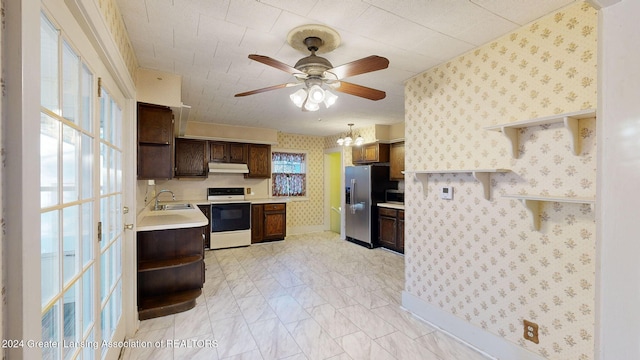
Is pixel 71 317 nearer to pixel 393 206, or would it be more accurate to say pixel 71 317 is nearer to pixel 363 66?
pixel 363 66

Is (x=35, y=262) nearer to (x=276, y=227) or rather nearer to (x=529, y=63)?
(x=529, y=63)

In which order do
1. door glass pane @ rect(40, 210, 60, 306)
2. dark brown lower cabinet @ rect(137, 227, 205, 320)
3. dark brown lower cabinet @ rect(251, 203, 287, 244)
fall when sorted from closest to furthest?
door glass pane @ rect(40, 210, 60, 306)
dark brown lower cabinet @ rect(137, 227, 205, 320)
dark brown lower cabinet @ rect(251, 203, 287, 244)

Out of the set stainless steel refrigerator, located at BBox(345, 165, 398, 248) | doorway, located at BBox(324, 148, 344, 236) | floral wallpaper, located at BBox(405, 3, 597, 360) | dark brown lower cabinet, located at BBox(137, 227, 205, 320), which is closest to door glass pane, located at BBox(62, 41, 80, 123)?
dark brown lower cabinet, located at BBox(137, 227, 205, 320)

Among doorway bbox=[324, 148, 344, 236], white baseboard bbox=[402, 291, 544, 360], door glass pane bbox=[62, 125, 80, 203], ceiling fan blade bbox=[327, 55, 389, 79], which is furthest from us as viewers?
doorway bbox=[324, 148, 344, 236]

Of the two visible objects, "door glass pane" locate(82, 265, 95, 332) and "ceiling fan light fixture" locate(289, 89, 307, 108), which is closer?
"door glass pane" locate(82, 265, 95, 332)

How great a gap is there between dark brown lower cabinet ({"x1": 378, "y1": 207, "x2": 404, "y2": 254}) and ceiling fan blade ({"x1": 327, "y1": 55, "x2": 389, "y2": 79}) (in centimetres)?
346

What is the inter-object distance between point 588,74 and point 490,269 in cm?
144

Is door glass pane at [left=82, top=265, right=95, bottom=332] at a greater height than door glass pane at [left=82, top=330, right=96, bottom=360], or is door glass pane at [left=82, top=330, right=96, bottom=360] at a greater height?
door glass pane at [left=82, top=265, right=95, bottom=332]

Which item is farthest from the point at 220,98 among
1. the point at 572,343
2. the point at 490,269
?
the point at 572,343

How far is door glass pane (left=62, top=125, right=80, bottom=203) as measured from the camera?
106 cm

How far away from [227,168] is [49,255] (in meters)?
4.57

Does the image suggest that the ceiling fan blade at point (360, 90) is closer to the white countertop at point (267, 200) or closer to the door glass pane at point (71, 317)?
the door glass pane at point (71, 317)

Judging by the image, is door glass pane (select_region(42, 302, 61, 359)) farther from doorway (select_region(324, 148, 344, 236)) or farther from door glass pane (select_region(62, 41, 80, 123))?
doorway (select_region(324, 148, 344, 236))

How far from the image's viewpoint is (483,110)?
216cm
